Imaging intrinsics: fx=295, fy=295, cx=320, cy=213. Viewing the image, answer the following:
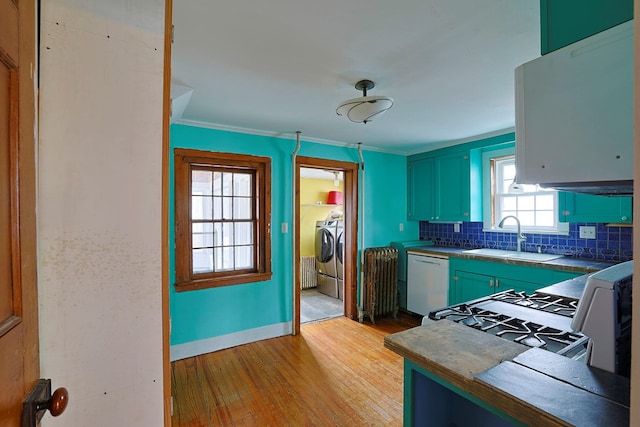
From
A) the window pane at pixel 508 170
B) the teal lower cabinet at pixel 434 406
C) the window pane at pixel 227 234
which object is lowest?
the teal lower cabinet at pixel 434 406

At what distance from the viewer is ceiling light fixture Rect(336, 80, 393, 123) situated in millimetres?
1806

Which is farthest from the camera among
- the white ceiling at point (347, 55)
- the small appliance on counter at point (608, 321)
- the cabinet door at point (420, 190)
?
the cabinet door at point (420, 190)

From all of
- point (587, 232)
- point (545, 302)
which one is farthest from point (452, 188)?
point (545, 302)

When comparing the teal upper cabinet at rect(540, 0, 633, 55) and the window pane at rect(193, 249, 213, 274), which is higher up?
the teal upper cabinet at rect(540, 0, 633, 55)

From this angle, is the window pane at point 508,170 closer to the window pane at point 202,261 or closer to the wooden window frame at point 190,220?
the wooden window frame at point 190,220

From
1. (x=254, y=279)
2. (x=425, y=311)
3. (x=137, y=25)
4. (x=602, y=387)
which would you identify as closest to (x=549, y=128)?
(x=602, y=387)

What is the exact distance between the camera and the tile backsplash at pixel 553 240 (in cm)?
261

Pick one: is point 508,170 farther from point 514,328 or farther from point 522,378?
point 522,378

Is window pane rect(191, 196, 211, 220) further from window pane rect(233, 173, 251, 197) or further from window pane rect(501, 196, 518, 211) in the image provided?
window pane rect(501, 196, 518, 211)

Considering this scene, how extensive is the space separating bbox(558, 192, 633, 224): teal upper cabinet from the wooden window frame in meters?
2.80

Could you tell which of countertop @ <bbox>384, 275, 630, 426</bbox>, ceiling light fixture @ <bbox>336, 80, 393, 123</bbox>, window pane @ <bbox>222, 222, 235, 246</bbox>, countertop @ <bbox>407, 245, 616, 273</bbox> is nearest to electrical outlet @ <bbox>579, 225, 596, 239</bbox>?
countertop @ <bbox>407, 245, 616, 273</bbox>

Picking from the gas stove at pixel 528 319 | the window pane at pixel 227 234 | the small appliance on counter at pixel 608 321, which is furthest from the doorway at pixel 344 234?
the small appliance on counter at pixel 608 321

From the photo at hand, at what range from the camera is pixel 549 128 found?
79 cm

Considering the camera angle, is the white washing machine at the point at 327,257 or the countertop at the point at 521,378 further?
the white washing machine at the point at 327,257
